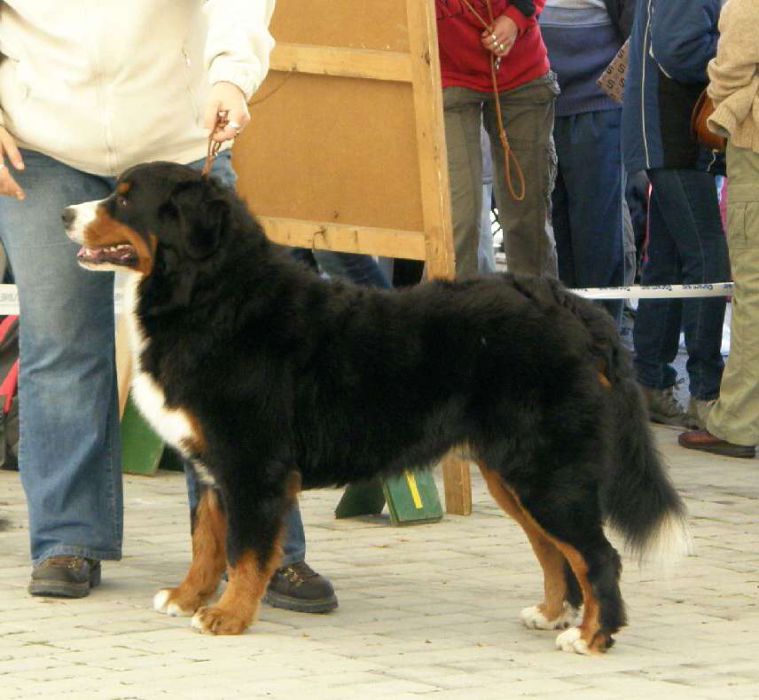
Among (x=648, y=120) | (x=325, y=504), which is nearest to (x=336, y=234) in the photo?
(x=325, y=504)

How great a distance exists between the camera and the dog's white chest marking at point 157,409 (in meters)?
4.47

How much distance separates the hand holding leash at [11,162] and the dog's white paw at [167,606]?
123cm

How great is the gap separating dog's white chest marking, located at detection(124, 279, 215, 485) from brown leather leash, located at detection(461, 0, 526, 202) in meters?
3.53

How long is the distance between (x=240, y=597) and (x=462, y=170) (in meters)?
3.67

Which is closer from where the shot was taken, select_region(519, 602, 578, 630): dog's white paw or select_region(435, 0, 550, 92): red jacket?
select_region(519, 602, 578, 630): dog's white paw

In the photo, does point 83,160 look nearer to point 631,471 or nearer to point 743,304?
point 631,471

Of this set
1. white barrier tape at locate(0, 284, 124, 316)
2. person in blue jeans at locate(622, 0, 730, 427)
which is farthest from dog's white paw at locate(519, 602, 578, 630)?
person in blue jeans at locate(622, 0, 730, 427)

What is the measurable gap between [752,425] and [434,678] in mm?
4031

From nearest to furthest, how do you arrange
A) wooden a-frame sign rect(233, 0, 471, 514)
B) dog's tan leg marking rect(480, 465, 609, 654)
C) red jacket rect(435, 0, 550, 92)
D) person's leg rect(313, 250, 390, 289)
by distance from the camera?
dog's tan leg marking rect(480, 465, 609, 654) → wooden a-frame sign rect(233, 0, 471, 514) → person's leg rect(313, 250, 390, 289) → red jacket rect(435, 0, 550, 92)

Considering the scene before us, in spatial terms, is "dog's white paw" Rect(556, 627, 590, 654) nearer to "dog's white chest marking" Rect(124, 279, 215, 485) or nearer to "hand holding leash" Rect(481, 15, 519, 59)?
"dog's white chest marking" Rect(124, 279, 215, 485)

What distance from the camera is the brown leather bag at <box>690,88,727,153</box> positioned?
25.5 ft

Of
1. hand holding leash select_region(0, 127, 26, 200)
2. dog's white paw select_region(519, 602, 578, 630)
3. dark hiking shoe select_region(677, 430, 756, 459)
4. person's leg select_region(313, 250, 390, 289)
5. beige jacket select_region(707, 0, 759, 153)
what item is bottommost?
dark hiking shoe select_region(677, 430, 756, 459)

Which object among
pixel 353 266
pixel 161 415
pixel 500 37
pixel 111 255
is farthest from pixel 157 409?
pixel 500 37

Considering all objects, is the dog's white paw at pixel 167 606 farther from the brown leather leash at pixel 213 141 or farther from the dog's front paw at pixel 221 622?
the brown leather leash at pixel 213 141
